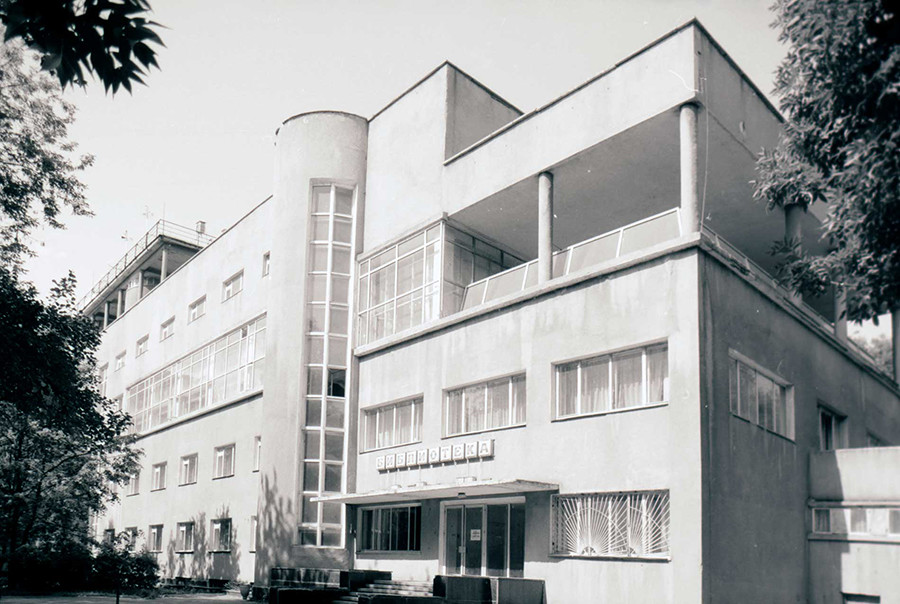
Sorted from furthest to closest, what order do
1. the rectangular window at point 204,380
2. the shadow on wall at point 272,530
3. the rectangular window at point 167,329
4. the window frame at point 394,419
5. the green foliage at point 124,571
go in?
1. the rectangular window at point 167,329
2. the rectangular window at point 204,380
3. the green foliage at point 124,571
4. the shadow on wall at point 272,530
5. the window frame at point 394,419

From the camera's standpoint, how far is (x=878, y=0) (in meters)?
11.2

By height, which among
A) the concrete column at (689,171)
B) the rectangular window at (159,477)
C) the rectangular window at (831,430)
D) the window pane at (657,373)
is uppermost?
the concrete column at (689,171)

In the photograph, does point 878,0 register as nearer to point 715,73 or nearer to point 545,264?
point 715,73

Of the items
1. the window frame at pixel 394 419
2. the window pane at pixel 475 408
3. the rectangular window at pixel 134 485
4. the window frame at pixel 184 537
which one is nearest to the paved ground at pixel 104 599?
the window frame at pixel 184 537

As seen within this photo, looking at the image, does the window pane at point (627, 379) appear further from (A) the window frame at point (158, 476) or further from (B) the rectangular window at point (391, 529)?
(A) the window frame at point (158, 476)

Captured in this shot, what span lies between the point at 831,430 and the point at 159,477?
27080 millimetres

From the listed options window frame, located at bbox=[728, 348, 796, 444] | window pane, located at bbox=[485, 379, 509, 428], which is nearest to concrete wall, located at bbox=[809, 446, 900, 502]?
window frame, located at bbox=[728, 348, 796, 444]

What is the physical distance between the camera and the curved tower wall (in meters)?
27.2

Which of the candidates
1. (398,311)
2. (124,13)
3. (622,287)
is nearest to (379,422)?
(398,311)

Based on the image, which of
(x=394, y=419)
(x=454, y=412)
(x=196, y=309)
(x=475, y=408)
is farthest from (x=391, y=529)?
(x=196, y=309)

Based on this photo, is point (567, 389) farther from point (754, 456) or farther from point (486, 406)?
point (754, 456)

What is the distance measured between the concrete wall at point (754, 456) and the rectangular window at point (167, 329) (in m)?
27.7

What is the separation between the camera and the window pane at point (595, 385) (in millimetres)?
19891

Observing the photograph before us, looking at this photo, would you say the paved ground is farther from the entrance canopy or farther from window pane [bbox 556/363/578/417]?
window pane [bbox 556/363/578/417]
